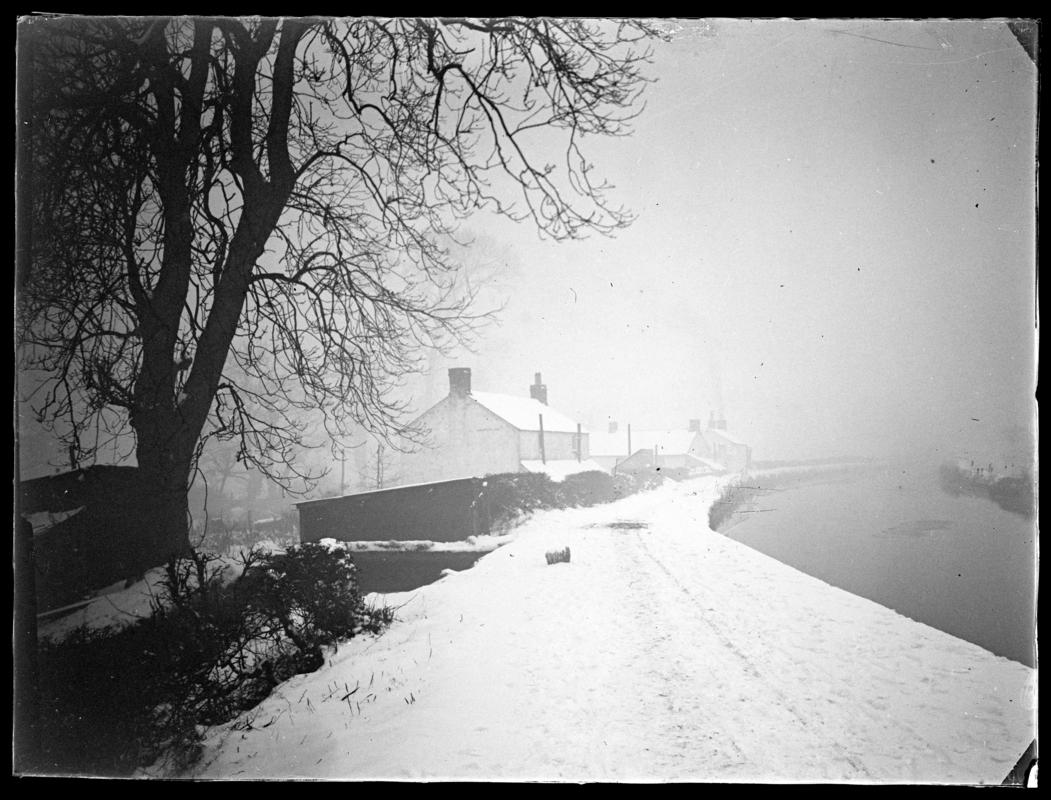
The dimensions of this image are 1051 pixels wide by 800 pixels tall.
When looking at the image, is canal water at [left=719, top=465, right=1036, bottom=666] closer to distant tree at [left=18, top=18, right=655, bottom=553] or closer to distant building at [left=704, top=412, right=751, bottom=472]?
distant building at [left=704, top=412, right=751, bottom=472]

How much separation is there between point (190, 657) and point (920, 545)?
366 cm

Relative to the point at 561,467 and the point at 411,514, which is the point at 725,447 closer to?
the point at 561,467

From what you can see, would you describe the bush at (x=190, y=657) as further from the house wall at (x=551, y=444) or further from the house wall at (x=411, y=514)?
the house wall at (x=551, y=444)

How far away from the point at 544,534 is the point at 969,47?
339 cm

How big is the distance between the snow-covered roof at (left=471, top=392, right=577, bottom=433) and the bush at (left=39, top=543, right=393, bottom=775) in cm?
110

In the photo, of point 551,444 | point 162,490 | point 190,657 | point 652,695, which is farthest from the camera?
point 551,444

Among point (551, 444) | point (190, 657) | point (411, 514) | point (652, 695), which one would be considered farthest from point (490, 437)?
point (190, 657)

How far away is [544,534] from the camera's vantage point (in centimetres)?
318

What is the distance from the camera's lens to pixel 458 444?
3166mm

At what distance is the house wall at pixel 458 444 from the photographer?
122 inches

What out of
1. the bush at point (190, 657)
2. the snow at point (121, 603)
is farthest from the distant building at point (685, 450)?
the snow at point (121, 603)

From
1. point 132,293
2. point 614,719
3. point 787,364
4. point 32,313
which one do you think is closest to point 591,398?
point 787,364

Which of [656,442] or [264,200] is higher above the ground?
[264,200]

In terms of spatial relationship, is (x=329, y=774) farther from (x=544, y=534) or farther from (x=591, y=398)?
(x=591, y=398)
